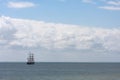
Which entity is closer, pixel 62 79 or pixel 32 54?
pixel 62 79

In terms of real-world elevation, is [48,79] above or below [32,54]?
below

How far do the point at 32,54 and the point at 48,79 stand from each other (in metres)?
117

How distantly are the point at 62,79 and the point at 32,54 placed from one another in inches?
4640

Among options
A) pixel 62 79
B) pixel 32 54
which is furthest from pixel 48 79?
pixel 32 54

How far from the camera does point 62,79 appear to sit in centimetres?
8256

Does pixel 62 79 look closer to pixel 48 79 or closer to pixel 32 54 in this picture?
pixel 48 79

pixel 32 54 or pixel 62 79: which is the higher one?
pixel 32 54

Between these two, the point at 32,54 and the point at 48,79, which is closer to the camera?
the point at 48,79

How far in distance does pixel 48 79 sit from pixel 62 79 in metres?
3.36

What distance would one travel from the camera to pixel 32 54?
199m
